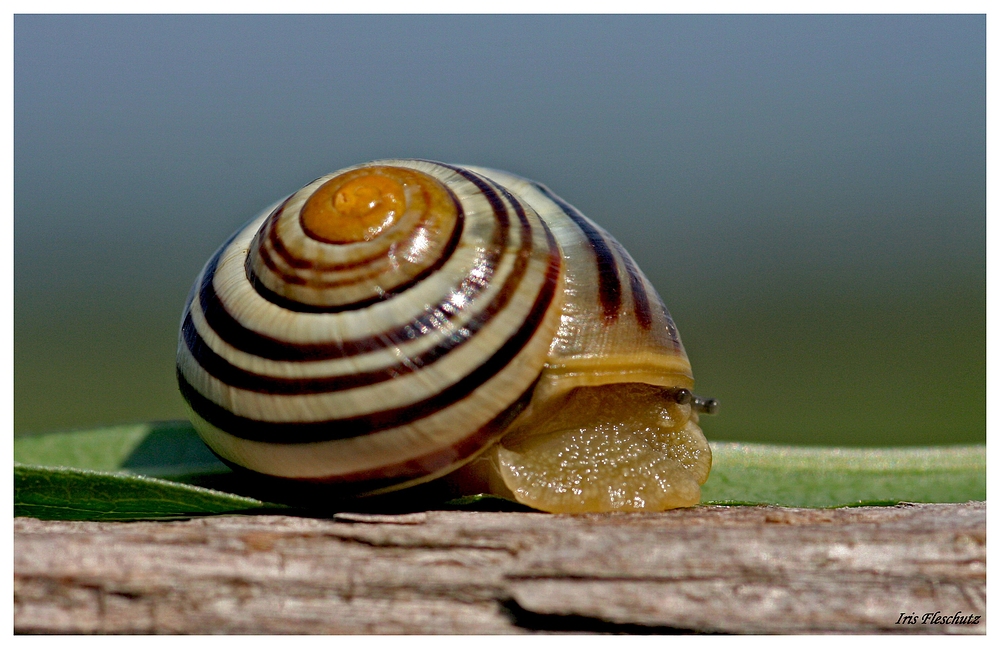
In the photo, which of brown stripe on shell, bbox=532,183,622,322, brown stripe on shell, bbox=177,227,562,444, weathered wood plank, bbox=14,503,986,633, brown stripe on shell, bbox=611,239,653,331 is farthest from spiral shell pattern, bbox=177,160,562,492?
weathered wood plank, bbox=14,503,986,633

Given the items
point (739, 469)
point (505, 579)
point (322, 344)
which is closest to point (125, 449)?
point (322, 344)

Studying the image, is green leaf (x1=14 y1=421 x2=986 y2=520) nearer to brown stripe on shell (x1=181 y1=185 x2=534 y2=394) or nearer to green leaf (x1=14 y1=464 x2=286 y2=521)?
green leaf (x1=14 y1=464 x2=286 y2=521)

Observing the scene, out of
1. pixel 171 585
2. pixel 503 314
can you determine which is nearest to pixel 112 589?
pixel 171 585

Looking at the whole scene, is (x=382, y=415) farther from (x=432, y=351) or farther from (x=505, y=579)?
(x=505, y=579)

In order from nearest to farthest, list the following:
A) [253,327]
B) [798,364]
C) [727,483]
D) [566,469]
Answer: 1. [253,327]
2. [566,469]
3. [727,483]
4. [798,364]

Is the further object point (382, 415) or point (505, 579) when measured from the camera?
point (382, 415)

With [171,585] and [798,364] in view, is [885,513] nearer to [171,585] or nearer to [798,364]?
[171,585]
